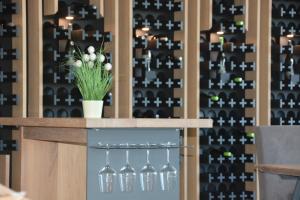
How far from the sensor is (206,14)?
5.81 m

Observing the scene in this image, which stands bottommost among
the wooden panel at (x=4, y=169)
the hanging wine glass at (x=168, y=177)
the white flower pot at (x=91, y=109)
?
the wooden panel at (x=4, y=169)

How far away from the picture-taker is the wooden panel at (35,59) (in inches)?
207

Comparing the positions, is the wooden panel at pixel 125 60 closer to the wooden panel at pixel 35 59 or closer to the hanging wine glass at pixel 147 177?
the wooden panel at pixel 35 59

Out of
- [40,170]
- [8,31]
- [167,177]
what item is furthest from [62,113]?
[167,177]

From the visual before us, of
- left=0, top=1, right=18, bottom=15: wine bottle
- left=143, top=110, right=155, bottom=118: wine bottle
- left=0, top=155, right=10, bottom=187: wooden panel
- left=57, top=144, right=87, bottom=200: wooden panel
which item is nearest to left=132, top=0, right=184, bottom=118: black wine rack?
left=143, top=110, right=155, bottom=118: wine bottle

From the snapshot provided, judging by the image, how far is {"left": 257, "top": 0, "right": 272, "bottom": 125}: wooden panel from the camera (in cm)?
603

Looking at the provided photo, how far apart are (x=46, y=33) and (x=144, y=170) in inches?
97.7

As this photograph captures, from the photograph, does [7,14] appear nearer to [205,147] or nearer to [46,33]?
[46,33]

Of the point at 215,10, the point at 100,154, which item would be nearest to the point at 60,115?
the point at 215,10

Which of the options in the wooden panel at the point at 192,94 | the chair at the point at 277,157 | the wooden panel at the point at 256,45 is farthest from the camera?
the wooden panel at the point at 256,45

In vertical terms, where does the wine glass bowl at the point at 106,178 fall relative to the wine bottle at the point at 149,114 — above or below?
below

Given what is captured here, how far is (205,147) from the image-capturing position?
6039 millimetres

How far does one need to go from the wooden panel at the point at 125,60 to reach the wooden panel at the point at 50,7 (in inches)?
24.8

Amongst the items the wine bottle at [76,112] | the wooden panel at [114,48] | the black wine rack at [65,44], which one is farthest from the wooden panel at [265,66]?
the wine bottle at [76,112]
